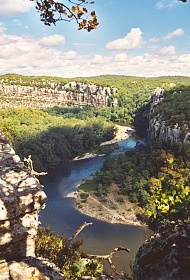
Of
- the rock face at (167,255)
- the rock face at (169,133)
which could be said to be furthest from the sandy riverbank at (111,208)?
the rock face at (167,255)

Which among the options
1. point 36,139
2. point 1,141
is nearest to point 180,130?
point 36,139

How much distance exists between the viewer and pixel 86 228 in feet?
119

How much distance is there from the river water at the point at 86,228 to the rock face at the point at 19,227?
1886 cm

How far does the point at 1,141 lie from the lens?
23.8 ft

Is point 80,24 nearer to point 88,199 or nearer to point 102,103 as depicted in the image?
point 88,199

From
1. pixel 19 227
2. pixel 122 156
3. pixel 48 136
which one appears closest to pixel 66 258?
pixel 19 227

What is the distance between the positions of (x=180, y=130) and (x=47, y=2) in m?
47.7

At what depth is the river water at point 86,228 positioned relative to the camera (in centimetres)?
3097

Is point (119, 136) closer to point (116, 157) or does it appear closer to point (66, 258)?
point (116, 157)

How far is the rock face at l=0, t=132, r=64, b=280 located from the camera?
4.72 m

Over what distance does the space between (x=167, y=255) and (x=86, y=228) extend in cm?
3242

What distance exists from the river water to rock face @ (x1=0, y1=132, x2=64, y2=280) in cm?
1886

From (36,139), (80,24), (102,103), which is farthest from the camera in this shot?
(102,103)

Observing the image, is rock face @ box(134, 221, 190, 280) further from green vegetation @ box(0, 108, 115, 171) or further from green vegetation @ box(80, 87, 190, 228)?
green vegetation @ box(0, 108, 115, 171)
